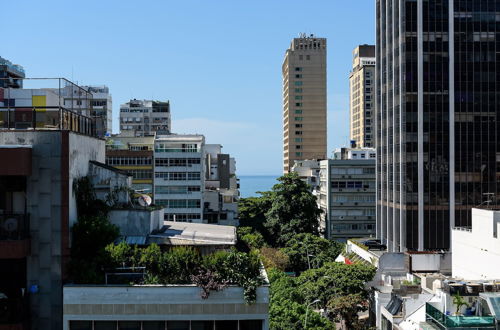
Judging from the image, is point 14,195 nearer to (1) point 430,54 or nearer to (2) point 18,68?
(2) point 18,68

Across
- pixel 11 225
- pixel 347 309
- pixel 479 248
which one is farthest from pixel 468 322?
pixel 479 248

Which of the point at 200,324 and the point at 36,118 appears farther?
the point at 36,118

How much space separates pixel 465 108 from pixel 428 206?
1440 centimetres

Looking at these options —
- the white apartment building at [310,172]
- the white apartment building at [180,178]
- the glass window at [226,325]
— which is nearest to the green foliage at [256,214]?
the white apartment building at [310,172]

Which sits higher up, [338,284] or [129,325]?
[129,325]

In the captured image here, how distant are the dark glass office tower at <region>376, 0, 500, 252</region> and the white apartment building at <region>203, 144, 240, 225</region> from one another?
29.5 m

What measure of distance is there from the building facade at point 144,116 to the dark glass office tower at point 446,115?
10020 cm

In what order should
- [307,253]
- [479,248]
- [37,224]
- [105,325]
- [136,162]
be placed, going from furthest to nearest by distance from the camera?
[136,162] < [307,253] < [479,248] < [37,224] < [105,325]

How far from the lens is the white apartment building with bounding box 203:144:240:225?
104m

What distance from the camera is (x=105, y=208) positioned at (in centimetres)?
2697

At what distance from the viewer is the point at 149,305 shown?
2311 cm

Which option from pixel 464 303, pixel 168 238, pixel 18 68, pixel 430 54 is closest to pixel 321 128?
pixel 430 54

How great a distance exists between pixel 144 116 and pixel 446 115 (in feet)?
357

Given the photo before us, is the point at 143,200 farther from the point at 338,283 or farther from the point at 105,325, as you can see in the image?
the point at 338,283
